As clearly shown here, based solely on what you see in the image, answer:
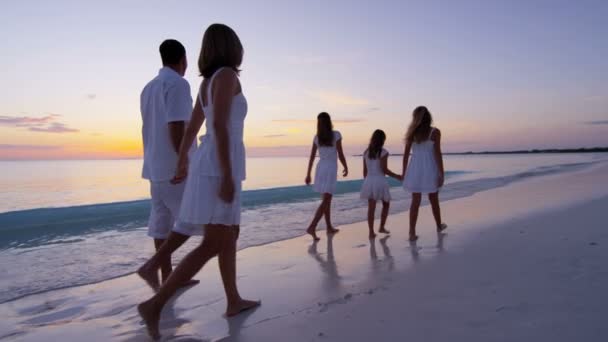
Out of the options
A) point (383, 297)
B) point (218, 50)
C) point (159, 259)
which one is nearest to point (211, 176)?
point (218, 50)

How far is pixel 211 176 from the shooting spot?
256 centimetres

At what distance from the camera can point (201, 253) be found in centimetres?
264

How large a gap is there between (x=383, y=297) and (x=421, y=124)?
3.69m

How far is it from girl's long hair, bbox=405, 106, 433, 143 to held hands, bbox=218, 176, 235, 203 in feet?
14.3

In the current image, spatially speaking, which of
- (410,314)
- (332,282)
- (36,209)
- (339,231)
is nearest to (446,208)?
(339,231)

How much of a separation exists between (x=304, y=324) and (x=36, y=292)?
3.02 m

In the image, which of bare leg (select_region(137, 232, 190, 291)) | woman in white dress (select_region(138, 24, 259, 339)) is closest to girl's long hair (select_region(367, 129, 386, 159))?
bare leg (select_region(137, 232, 190, 291))

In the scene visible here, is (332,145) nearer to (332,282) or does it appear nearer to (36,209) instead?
(332,282)

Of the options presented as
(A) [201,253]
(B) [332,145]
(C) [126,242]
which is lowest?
(C) [126,242]

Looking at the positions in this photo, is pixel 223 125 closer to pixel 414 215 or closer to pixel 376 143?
pixel 414 215

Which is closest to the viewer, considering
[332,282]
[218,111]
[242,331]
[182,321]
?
[218,111]

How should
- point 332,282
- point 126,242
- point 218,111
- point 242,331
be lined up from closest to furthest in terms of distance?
point 218,111
point 242,331
point 332,282
point 126,242

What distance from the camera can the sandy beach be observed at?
8.23 feet

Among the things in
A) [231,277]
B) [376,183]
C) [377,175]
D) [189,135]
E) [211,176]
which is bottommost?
[231,277]
